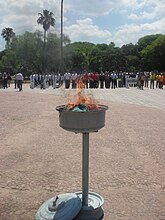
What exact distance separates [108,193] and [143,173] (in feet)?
3.78

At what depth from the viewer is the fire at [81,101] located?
Answer: 3.99 meters

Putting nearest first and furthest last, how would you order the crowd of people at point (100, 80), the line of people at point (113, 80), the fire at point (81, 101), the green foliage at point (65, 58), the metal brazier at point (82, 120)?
the metal brazier at point (82, 120) < the fire at point (81, 101) < the line of people at point (113, 80) < the crowd of people at point (100, 80) < the green foliage at point (65, 58)

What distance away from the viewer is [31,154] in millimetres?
7223

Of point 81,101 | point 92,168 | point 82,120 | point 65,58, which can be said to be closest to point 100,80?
point 92,168

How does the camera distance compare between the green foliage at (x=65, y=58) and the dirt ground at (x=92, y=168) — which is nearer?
the dirt ground at (x=92, y=168)

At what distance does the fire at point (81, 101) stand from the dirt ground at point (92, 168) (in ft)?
4.67

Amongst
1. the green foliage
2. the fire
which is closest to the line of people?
the fire

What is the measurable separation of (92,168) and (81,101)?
8.10 ft

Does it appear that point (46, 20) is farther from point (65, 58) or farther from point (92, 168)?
point (92, 168)

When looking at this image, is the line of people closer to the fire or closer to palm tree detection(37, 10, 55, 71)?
the fire

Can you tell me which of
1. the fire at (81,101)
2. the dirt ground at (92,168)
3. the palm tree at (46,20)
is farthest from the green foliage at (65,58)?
the fire at (81,101)

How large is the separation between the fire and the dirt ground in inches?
56.0

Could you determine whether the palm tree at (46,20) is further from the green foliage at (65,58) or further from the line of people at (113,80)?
the line of people at (113,80)

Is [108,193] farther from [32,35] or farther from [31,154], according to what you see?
[32,35]
